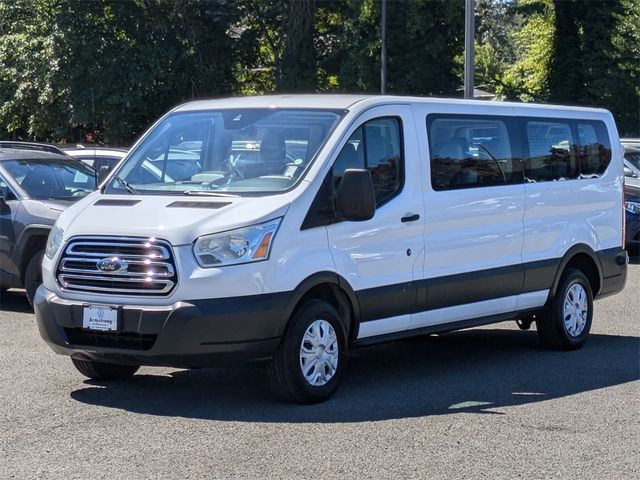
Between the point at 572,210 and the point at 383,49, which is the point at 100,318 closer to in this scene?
the point at 572,210

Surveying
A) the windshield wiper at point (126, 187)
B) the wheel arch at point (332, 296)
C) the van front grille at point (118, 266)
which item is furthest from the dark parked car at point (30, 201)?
the wheel arch at point (332, 296)

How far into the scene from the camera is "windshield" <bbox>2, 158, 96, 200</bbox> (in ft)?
40.0

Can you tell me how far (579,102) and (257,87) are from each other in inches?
486

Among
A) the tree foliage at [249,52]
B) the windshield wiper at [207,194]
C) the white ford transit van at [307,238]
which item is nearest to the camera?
the white ford transit van at [307,238]

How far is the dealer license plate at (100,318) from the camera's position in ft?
24.4

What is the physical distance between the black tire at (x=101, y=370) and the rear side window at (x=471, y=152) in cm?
279

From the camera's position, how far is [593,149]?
10.9m

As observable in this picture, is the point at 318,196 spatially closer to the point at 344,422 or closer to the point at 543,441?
the point at 344,422

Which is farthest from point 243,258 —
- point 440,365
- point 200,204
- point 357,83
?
point 357,83

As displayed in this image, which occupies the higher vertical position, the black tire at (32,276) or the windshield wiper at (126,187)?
the windshield wiper at (126,187)

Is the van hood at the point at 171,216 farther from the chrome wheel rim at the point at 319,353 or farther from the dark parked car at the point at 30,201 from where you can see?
the dark parked car at the point at 30,201

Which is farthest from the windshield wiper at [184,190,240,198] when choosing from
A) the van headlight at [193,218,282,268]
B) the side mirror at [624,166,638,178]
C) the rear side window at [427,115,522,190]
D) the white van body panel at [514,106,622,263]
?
the side mirror at [624,166,638,178]

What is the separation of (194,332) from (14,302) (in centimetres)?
612

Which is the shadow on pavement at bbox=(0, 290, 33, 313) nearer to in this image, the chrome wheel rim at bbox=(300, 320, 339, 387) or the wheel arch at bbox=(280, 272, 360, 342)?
the wheel arch at bbox=(280, 272, 360, 342)
